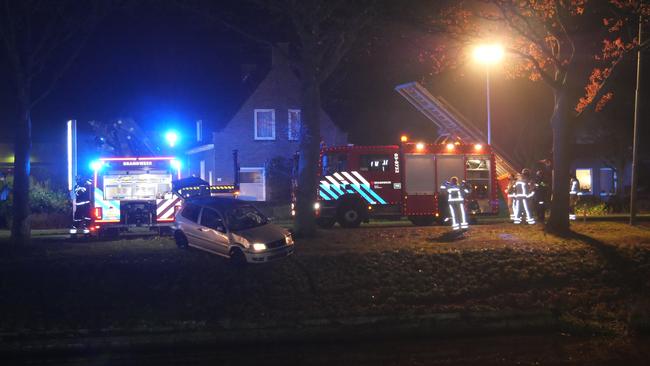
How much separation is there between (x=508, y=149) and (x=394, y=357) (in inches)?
1302

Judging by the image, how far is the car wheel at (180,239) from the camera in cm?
1481

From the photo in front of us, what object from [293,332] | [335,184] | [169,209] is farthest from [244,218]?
[335,184]

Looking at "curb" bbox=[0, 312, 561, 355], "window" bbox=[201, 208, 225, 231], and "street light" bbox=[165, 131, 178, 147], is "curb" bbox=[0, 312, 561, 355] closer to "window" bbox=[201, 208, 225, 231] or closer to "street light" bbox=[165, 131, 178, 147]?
"window" bbox=[201, 208, 225, 231]

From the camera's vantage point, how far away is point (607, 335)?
372 inches

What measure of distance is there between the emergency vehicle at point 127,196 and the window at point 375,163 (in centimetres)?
582

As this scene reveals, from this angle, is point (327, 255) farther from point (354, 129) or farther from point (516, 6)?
point (354, 129)

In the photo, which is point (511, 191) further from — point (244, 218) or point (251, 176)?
point (251, 176)

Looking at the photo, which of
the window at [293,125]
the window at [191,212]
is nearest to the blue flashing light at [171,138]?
the window at [191,212]

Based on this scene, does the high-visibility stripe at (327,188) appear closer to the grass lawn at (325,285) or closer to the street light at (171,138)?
the street light at (171,138)

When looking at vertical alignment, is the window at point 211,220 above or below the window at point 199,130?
below

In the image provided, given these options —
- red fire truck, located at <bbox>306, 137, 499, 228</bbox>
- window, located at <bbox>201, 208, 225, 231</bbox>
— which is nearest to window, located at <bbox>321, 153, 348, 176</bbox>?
Result: red fire truck, located at <bbox>306, 137, 499, 228</bbox>

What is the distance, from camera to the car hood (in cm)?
1264

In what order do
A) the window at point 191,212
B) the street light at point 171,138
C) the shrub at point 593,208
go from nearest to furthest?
the window at point 191,212 → the street light at point 171,138 → the shrub at point 593,208

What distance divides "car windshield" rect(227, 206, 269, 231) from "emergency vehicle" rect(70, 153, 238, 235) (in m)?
4.64
